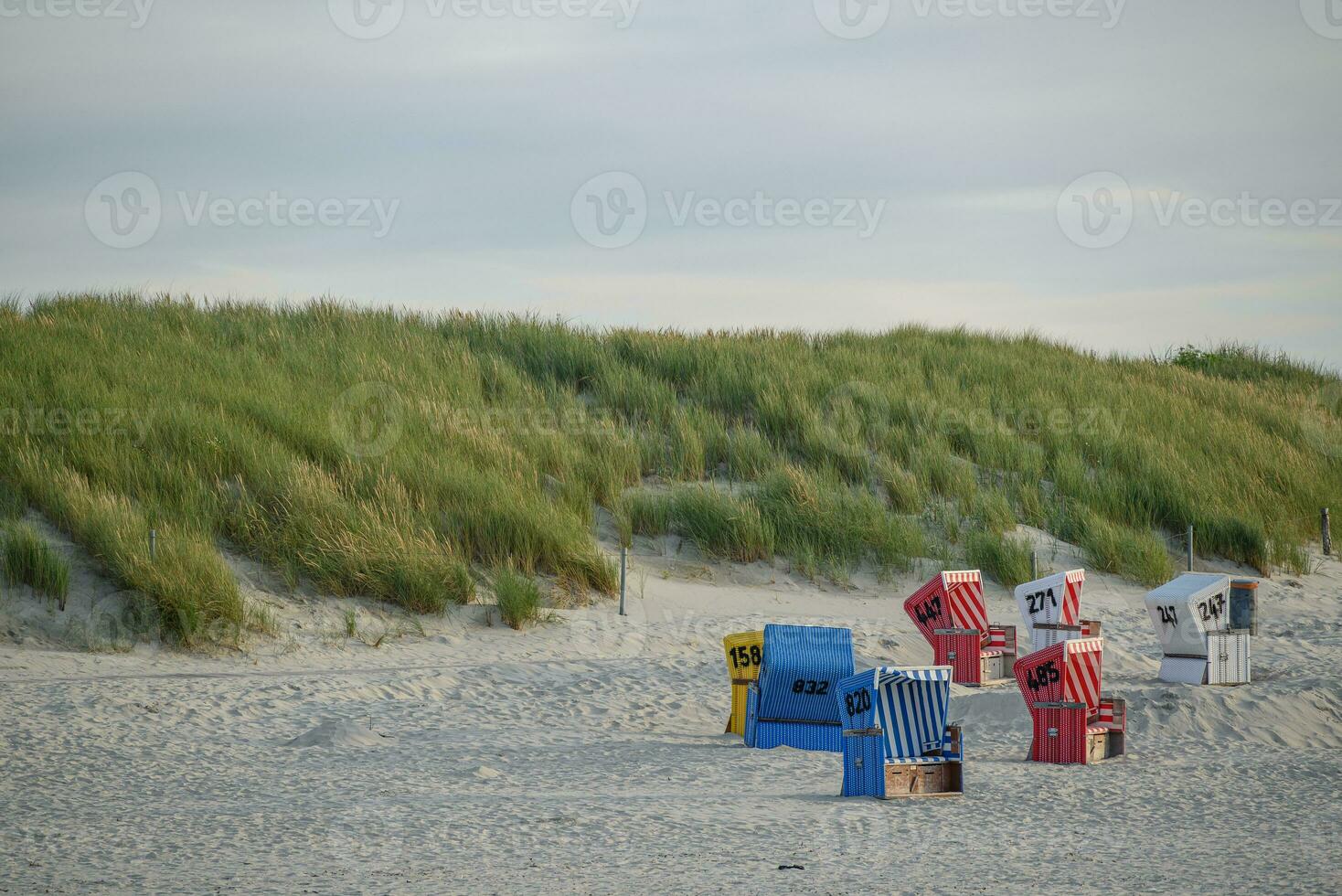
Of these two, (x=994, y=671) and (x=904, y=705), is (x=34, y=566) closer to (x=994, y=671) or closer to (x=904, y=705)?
(x=904, y=705)

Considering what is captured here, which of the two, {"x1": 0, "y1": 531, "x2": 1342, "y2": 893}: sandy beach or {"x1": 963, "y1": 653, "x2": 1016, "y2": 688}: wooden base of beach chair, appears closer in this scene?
{"x1": 0, "y1": 531, "x2": 1342, "y2": 893}: sandy beach

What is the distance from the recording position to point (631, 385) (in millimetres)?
20844

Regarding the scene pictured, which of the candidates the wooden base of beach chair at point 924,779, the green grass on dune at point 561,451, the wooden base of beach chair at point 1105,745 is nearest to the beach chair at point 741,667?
the wooden base of beach chair at point 924,779

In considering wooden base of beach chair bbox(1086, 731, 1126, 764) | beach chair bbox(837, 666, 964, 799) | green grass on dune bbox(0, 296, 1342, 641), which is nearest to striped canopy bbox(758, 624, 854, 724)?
beach chair bbox(837, 666, 964, 799)

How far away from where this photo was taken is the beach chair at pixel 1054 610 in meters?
11.8

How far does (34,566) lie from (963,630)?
30.5ft

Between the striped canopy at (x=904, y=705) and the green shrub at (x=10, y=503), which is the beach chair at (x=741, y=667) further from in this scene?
the green shrub at (x=10, y=503)

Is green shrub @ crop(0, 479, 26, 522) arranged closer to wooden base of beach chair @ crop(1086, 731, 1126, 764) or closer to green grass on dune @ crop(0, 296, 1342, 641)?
green grass on dune @ crop(0, 296, 1342, 641)

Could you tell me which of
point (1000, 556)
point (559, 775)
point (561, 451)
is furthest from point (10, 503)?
point (1000, 556)

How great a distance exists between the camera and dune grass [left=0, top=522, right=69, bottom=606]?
39.6 feet

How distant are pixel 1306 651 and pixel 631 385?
1124cm

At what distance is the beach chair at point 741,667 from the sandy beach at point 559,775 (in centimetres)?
18

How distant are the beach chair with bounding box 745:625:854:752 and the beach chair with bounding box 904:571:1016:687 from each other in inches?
98.9

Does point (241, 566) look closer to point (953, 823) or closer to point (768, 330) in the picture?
point (953, 823)
